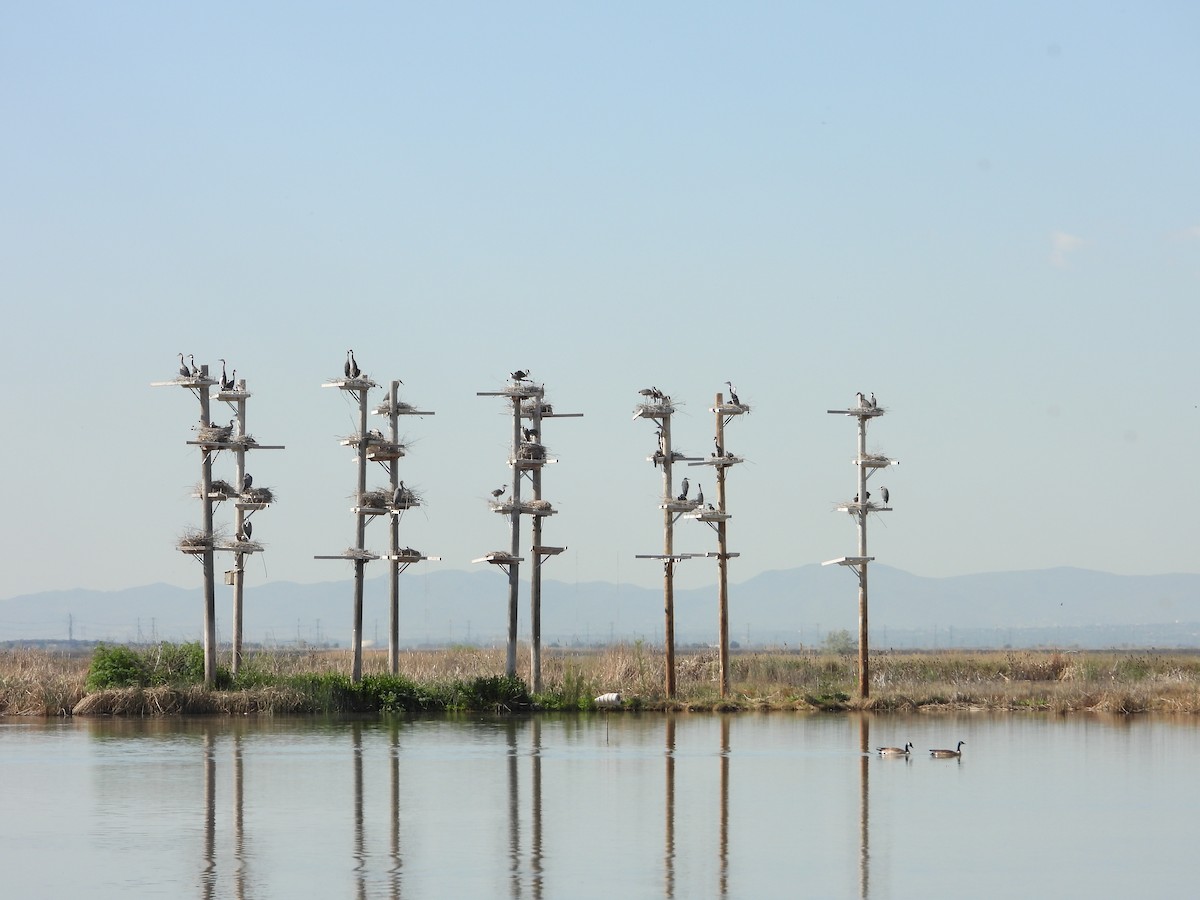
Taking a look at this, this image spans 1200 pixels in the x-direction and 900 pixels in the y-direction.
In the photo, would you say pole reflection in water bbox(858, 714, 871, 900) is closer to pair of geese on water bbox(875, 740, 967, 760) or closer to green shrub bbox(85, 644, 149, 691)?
pair of geese on water bbox(875, 740, 967, 760)

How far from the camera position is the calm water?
68.7 ft

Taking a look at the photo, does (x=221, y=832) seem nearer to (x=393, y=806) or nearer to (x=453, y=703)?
(x=393, y=806)

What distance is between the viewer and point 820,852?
23.1 metres

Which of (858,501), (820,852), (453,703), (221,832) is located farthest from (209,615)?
(820,852)

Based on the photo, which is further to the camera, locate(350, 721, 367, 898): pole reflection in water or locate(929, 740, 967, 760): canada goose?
locate(929, 740, 967, 760): canada goose

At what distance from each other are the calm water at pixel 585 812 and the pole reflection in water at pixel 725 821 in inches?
2.5

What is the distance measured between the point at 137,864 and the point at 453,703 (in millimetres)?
23061

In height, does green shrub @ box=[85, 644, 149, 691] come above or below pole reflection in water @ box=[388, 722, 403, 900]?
above

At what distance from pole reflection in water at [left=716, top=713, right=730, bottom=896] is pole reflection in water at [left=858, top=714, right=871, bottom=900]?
149cm

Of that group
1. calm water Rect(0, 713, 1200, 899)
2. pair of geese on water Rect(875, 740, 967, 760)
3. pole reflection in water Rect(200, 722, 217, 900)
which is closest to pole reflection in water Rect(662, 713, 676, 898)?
calm water Rect(0, 713, 1200, 899)

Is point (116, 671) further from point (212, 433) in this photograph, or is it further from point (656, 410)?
point (656, 410)

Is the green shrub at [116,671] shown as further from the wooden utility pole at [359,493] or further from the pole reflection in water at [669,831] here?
the pole reflection in water at [669,831]

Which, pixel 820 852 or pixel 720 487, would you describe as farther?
pixel 720 487

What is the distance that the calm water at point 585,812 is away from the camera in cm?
2095
